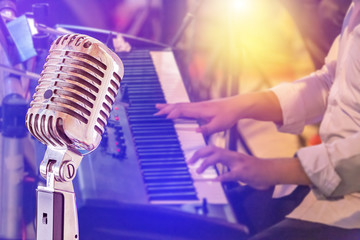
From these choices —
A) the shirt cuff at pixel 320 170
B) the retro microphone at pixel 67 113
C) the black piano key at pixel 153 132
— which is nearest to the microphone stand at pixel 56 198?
the retro microphone at pixel 67 113

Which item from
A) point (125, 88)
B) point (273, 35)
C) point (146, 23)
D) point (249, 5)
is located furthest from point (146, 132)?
point (273, 35)

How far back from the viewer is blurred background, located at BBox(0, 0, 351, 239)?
1158 millimetres

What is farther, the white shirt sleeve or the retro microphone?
the white shirt sleeve

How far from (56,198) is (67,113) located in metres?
0.13

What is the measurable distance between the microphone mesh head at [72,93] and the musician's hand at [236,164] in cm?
58

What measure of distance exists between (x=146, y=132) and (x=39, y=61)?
0.37 metres

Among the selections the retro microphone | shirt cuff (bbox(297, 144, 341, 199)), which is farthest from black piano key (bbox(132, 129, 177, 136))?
the retro microphone

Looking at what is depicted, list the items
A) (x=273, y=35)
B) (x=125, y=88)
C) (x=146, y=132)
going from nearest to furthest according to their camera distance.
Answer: (x=146, y=132) < (x=125, y=88) < (x=273, y=35)

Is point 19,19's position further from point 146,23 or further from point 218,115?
point 146,23

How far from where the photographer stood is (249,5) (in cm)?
283

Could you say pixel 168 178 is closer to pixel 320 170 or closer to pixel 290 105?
pixel 320 170

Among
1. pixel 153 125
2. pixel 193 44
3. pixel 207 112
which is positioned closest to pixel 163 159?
pixel 153 125

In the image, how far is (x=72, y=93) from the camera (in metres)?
0.53

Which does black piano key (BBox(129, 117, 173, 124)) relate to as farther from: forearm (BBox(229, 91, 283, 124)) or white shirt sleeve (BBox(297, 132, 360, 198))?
white shirt sleeve (BBox(297, 132, 360, 198))
